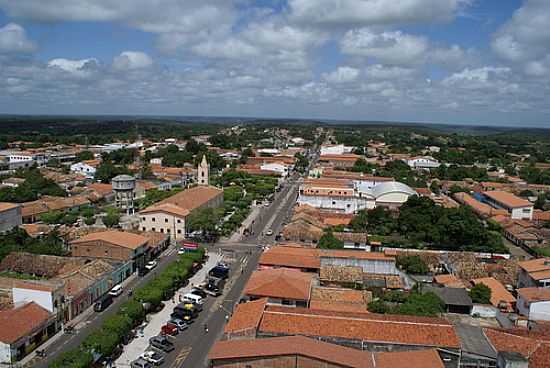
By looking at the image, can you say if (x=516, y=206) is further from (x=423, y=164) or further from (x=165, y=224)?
(x=423, y=164)

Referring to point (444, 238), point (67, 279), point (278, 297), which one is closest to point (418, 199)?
point (444, 238)

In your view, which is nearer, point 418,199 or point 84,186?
point 418,199

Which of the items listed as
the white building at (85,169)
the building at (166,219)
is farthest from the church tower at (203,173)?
the white building at (85,169)

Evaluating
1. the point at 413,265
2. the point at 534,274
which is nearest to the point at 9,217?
the point at 413,265

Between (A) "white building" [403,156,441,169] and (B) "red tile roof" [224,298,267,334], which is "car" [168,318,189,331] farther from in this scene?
(A) "white building" [403,156,441,169]

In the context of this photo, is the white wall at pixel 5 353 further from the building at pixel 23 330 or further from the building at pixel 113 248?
the building at pixel 113 248

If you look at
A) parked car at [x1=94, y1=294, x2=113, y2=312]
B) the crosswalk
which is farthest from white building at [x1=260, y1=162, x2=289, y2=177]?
the crosswalk

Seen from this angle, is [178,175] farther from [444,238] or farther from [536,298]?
[536,298]
